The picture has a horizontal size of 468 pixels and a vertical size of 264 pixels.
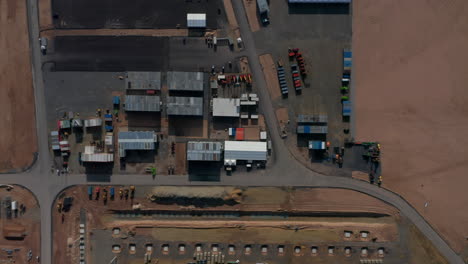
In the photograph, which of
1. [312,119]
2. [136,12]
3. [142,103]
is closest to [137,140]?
[142,103]

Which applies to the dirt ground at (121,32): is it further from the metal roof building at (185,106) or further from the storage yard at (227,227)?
the storage yard at (227,227)

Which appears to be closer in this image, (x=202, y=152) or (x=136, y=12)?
(x=202, y=152)

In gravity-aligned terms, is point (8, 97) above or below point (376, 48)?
below

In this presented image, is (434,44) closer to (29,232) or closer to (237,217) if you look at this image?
(237,217)

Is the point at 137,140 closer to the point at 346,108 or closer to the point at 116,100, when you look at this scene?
the point at 116,100

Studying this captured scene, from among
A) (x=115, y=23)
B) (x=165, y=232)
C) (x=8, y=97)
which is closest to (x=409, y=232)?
(x=165, y=232)
